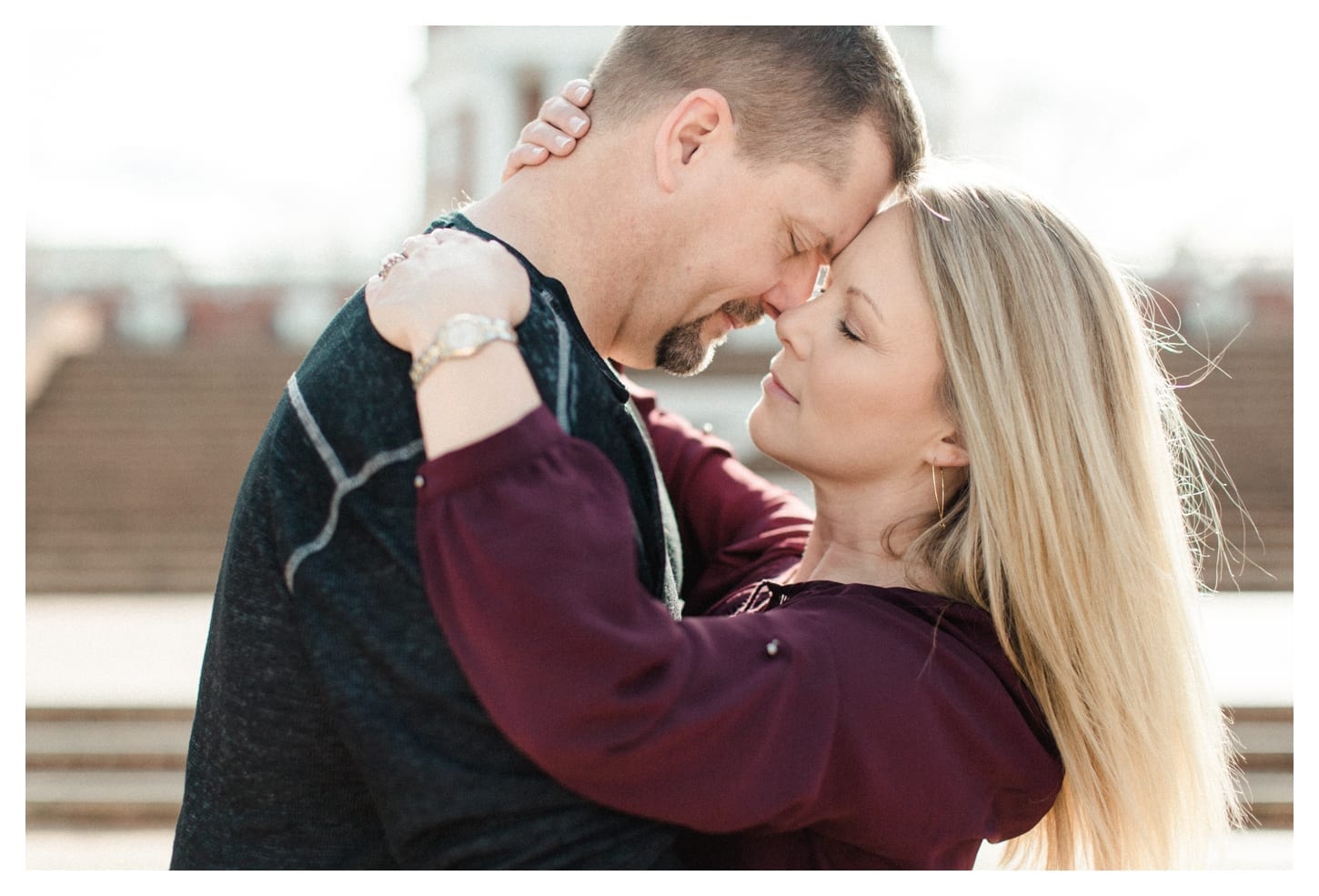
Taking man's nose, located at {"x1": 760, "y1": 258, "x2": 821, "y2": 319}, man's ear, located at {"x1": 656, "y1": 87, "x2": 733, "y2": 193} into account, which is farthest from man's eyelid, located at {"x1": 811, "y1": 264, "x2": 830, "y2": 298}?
man's ear, located at {"x1": 656, "y1": 87, "x2": 733, "y2": 193}

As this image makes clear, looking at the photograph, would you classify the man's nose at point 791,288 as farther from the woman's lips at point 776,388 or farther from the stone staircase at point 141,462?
the stone staircase at point 141,462

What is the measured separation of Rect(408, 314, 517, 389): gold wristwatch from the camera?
4.67ft

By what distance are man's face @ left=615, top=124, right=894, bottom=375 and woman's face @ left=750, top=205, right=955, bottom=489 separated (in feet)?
0.20

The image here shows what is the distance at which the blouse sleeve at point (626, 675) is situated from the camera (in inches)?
52.6

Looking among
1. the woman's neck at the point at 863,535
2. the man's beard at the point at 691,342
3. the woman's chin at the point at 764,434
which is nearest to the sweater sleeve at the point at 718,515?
the woman's neck at the point at 863,535

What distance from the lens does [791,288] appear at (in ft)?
6.92

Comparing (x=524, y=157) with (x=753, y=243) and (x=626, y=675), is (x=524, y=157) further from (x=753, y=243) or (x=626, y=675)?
(x=626, y=675)

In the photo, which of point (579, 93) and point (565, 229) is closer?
point (565, 229)

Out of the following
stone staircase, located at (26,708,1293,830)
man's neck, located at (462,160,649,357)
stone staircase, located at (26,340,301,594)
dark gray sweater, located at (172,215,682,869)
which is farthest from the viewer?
stone staircase, located at (26,340,301,594)

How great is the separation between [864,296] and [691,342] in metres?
0.37

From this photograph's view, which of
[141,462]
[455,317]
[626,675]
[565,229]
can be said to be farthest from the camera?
[141,462]

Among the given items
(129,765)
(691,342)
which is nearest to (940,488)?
(691,342)

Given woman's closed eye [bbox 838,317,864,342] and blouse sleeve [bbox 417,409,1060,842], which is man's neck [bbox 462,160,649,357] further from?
blouse sleeve [bbox 417,409,1060,842]

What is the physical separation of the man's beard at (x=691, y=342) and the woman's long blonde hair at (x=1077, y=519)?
0.37 metres
